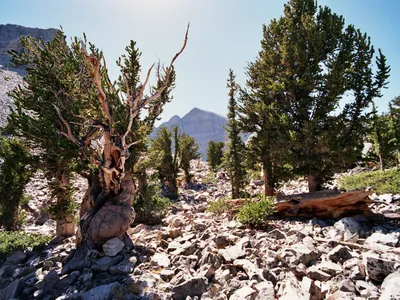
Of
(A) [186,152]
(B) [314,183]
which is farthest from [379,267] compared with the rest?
(A) [186,152]

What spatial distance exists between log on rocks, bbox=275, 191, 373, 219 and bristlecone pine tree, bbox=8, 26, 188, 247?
5.98 meters

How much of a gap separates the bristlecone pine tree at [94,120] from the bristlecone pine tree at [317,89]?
5.91 m

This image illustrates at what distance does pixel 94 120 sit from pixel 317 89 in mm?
9882

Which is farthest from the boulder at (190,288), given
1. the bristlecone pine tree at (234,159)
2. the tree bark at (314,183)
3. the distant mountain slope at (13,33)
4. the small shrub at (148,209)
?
the distant mountain slope at (13,33)

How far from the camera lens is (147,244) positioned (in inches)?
278

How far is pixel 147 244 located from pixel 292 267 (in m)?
Answer: 4.60

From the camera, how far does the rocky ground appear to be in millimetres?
3658

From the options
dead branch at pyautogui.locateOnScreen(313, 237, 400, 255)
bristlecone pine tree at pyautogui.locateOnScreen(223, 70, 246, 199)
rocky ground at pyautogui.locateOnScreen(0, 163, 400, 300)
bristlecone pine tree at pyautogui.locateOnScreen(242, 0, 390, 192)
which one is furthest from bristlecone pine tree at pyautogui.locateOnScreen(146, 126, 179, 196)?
dead branch at pyautogui.locateOnScreen(313, 237, 400, 255)

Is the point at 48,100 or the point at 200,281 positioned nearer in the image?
the point at 200,281

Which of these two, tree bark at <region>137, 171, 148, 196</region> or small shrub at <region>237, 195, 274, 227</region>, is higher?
tree bark at <region>137, 171, 148, 196</region>

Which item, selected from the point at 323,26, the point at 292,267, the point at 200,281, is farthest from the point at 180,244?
the point at 323,26

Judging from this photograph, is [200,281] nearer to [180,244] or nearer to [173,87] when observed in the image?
[180,244]

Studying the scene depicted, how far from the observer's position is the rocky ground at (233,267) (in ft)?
12.0

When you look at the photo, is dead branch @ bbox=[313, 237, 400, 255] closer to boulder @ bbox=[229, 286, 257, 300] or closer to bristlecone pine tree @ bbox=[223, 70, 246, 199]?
boulder @ bbox=[229, 286, 257, 300]
